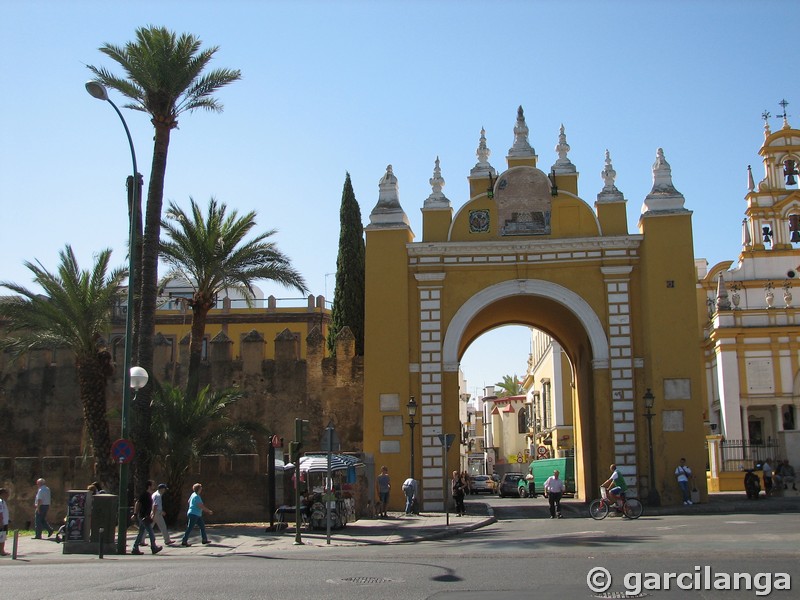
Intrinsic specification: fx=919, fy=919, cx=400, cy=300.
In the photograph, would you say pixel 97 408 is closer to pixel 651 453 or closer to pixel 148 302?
pixel 148 302

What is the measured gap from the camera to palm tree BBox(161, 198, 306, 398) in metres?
26.8

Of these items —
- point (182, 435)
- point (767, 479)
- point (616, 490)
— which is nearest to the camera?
point (616, 490)

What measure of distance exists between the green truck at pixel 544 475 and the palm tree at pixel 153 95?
2231 cm

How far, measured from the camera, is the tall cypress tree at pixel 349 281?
34.6 m

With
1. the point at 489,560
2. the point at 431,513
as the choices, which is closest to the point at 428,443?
the point at 431,513

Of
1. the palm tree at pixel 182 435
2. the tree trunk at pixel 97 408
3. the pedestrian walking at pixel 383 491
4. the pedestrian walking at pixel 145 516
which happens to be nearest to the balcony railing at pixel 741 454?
the pedestrian walking at pixel 383 491

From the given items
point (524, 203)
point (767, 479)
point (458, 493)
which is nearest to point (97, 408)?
point (458, 493)

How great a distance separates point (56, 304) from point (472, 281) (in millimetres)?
12143

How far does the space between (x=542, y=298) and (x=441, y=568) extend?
16914 millimetres

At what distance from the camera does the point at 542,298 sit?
94.6ft

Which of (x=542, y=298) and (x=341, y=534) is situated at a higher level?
(x=542, y=298)

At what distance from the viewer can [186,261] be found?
27.0 metres

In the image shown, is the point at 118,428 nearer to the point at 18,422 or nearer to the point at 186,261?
the point at 18,422

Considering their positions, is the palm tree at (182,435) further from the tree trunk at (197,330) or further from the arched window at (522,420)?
the arched window at (522,420)
